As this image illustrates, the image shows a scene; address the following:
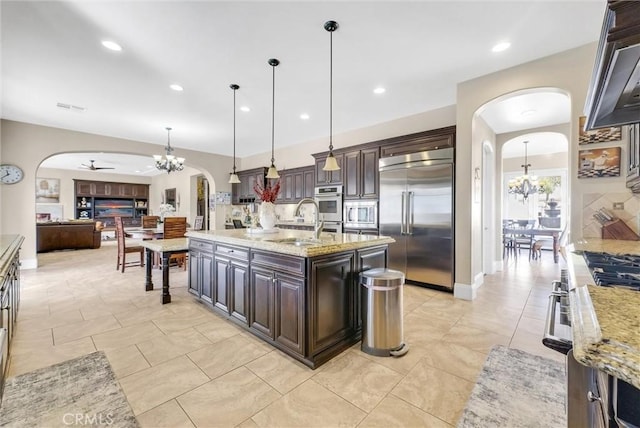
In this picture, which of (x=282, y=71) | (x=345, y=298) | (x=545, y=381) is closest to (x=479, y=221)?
(x=545, y=381)

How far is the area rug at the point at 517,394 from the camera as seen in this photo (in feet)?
5.19

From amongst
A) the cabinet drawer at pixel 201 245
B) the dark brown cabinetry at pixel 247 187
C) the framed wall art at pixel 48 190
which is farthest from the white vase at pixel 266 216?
the framed wall art at pixel 48 190

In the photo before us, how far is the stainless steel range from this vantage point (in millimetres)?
521

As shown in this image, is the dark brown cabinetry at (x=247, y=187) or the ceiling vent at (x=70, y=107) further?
the dark brown cabinetry at (x=247, y=187)

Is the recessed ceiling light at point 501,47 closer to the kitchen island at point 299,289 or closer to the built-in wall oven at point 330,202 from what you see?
the kitchen island at point 299,289

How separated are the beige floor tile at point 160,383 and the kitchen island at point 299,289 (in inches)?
25.7

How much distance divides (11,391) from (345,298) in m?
2.45

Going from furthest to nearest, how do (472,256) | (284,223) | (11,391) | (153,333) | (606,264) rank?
(284,223) < (472,256) < (153,333) < (11,391) < (606,264)

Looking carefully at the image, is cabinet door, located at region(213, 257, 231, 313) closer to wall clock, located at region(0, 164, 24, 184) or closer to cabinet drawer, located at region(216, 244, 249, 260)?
cabinet drawer, located at region(216, 244, 249, 260)

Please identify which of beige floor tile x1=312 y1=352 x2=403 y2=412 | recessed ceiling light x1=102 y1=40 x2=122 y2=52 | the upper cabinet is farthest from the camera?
recessed ceiling light x1=102 y1=40 x2=122 y2=52

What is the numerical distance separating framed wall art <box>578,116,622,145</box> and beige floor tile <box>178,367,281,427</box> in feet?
12.3

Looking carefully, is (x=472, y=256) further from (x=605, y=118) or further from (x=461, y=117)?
(x=605, y=118)

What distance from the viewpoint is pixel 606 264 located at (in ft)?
5.21

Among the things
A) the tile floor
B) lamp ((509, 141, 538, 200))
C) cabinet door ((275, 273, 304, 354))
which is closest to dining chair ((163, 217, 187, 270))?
the tile floor
